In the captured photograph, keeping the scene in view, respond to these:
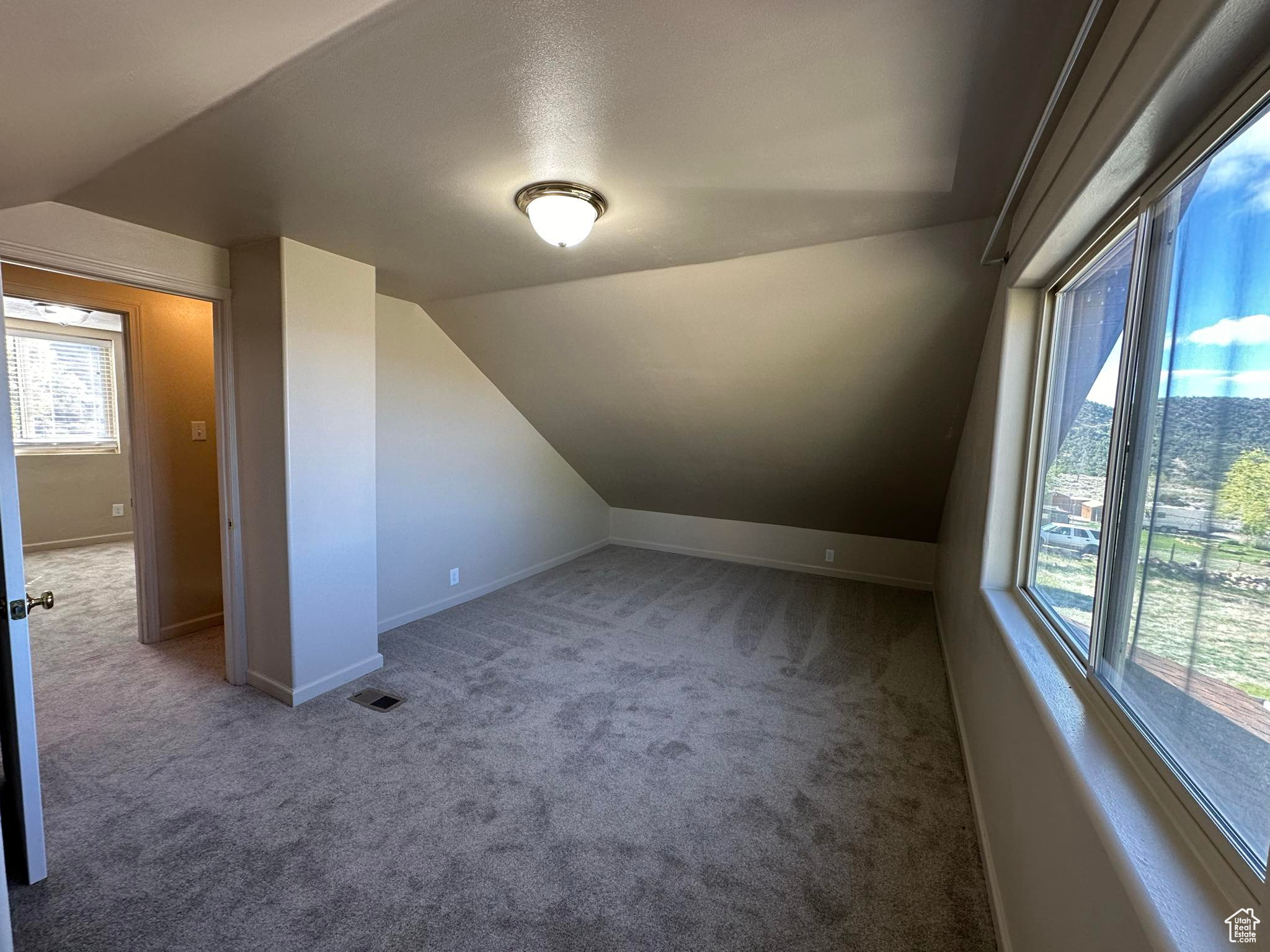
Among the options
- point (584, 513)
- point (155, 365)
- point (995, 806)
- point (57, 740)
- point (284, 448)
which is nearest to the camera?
point (995, 806)

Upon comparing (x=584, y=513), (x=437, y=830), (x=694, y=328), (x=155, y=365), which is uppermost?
(x=694, y=328)

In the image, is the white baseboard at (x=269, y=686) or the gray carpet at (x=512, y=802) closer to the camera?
the gray carpet at (x=512, y=802)

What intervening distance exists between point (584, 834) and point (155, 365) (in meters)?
3.72

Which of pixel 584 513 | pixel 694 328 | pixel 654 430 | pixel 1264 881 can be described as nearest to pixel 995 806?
pixel 1264 881

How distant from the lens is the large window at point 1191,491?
0.83 metres

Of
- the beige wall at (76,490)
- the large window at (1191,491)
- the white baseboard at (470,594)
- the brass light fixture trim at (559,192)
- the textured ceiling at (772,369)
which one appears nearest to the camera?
the large window at (1191,491)

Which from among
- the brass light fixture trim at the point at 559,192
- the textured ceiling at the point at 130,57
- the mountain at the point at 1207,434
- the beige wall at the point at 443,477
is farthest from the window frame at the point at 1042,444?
the beige wall at the point at 443,477

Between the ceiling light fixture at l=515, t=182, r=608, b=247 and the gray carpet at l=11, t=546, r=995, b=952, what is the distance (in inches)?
84.6

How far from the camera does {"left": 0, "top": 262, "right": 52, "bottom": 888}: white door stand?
1581 millimetres

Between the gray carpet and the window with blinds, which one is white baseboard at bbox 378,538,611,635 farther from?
the window with blinds

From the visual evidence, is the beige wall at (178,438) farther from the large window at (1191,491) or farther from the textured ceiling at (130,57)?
the large window at (1191,491)

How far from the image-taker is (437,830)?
1.90m

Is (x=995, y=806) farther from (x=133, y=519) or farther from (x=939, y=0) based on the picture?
(x=133, y=519)

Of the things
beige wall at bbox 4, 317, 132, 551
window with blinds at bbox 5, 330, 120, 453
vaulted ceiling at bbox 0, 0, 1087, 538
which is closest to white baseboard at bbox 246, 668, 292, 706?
vaulted ceiling at bbox 0, 0, 1087, 538
